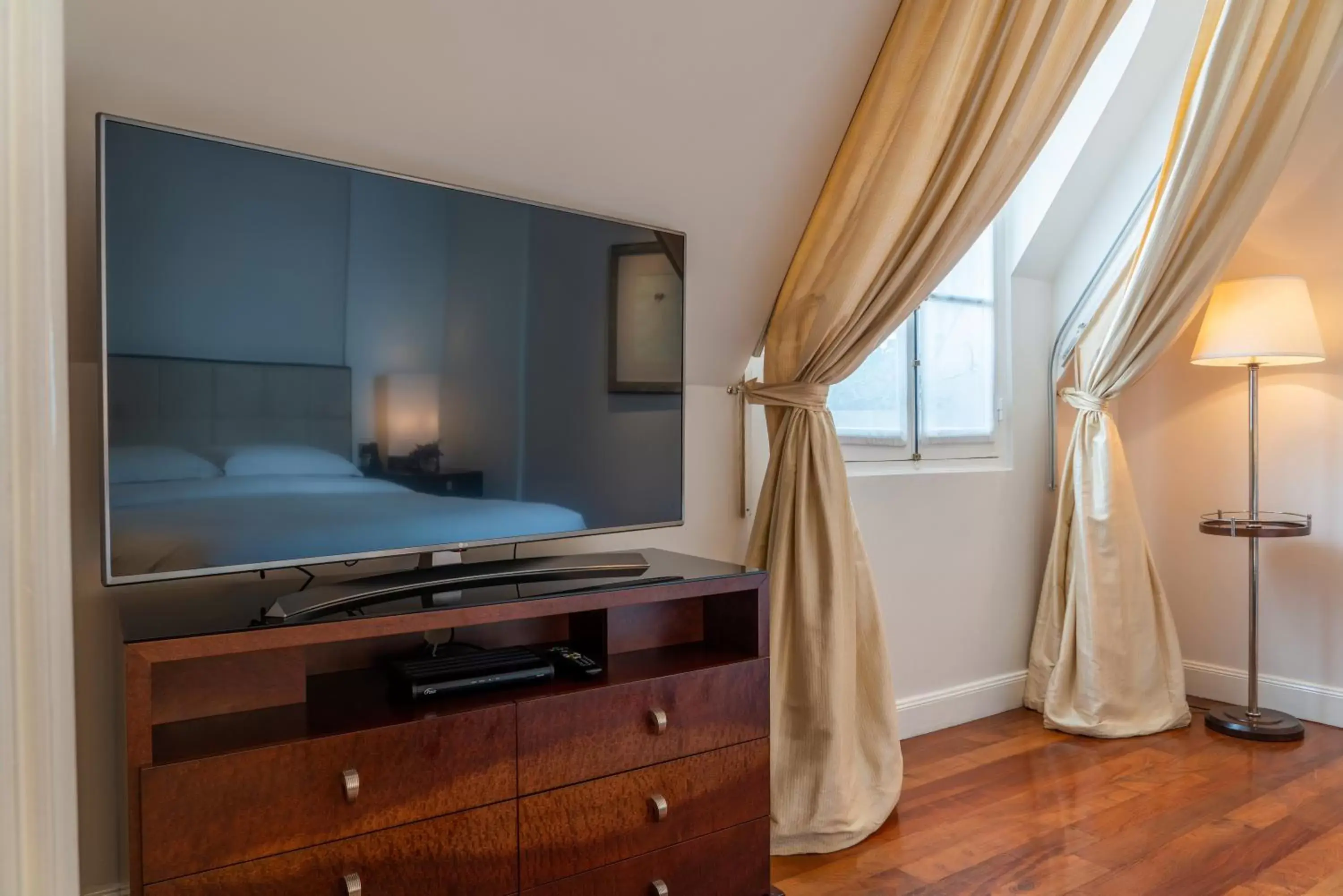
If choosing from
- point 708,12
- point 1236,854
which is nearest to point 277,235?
point 708,12

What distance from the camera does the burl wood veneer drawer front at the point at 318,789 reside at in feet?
4.10

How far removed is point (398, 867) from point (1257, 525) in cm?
279

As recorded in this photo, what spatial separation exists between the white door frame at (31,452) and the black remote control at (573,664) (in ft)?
2.70

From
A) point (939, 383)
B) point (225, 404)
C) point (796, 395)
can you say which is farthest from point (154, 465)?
point (939, 383)

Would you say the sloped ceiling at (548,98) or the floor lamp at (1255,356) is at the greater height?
the sloped ceiling at (548,98)

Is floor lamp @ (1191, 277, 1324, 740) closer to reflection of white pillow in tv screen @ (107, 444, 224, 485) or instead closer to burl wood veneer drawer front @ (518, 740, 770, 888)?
burl wood veneer drawer front @ (518, 740, 770, 888)

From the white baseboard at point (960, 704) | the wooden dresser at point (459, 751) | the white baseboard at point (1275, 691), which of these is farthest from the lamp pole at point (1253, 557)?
the wooden dresser at point (459, 751)

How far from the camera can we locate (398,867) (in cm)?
143

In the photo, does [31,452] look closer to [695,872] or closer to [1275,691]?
[695,872]

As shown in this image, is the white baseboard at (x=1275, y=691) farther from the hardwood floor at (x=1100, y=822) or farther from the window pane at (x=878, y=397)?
the window pane at (x=878, y=397)

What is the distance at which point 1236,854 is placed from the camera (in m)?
2.16

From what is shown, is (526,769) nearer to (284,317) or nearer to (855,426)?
(284,317)

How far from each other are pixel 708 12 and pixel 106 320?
1241 mm

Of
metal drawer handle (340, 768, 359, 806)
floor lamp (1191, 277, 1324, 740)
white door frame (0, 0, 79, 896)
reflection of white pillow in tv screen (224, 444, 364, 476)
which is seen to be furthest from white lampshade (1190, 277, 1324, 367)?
white door frame (0, 0, 79, 896)
